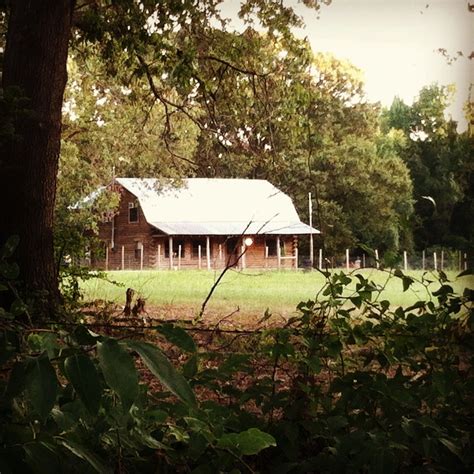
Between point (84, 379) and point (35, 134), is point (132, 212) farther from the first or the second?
point (84, 379)

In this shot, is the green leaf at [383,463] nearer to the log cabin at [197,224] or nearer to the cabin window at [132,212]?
the log cabin at [197,224]

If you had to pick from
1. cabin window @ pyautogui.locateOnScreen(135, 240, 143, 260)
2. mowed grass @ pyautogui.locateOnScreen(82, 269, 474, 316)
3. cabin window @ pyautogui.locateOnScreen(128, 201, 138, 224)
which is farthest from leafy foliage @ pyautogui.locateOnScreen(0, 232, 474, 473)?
cabin window @ pyautogui.locateOnScreen(135, 240, 143, 260)

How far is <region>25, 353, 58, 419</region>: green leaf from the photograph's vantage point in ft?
1.08

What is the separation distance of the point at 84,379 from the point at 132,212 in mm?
6628

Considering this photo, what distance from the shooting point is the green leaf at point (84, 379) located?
324mm

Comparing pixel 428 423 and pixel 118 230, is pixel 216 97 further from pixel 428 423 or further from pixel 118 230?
pixel 428 423

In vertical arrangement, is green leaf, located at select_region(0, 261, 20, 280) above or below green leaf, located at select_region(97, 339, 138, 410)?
above

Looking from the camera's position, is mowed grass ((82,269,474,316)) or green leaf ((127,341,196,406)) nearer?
green leaf ((127,341,196,406))

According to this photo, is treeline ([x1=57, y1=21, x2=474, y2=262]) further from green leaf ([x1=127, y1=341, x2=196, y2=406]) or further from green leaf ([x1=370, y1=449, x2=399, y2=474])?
green leaf ([x1=127, y1=341, x2=196, y2=406])

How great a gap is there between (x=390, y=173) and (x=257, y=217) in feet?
4.68

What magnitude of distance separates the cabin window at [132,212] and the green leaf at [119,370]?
6.11 metres

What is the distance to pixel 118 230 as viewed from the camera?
22.2 feet

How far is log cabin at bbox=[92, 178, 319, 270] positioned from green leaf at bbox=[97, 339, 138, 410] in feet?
16.8

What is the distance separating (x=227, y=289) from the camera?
6.35 meters
